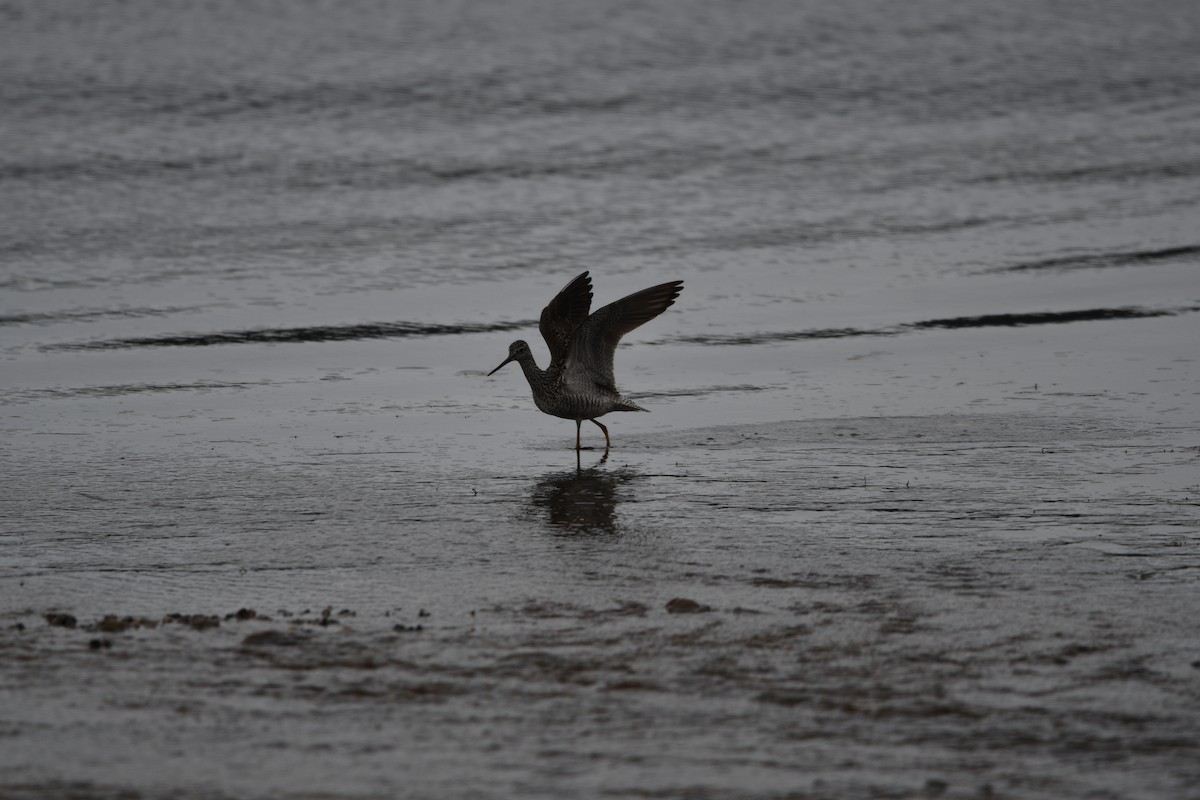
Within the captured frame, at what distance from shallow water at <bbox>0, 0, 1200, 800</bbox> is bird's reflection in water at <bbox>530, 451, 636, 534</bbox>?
3cm

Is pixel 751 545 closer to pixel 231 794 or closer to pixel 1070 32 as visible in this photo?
pixel 231 794

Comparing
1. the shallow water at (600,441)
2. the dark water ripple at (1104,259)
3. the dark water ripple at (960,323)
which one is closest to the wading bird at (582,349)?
the shallow water at (600,441)

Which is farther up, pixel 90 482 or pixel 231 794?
pixel 90 482

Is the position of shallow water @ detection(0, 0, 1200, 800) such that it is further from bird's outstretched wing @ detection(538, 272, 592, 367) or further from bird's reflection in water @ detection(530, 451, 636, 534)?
bird's outstretched wing @ detection(538, 272, 592, 367)

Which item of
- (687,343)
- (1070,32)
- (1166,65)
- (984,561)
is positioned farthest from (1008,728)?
(1070,32)

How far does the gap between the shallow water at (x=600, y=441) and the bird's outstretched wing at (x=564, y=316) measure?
0.62 m

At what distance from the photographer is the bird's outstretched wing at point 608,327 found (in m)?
9.40

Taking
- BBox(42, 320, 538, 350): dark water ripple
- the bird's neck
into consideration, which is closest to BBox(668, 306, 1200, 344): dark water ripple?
BBox(42, 320, 538, 350): dark water ripple

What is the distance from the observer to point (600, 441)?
9.90m

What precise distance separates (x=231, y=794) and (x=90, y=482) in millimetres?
4199

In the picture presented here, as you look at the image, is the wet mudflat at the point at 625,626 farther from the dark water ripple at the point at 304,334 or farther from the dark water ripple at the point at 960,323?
the dark water ripple at the point at 304,334

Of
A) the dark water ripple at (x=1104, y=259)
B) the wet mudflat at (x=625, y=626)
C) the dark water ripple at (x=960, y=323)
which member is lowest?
the wet mudflat at (x=625, y=626)

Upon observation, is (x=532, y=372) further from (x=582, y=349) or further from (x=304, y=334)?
(x=304, y=334)

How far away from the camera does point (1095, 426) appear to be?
9383 mm
